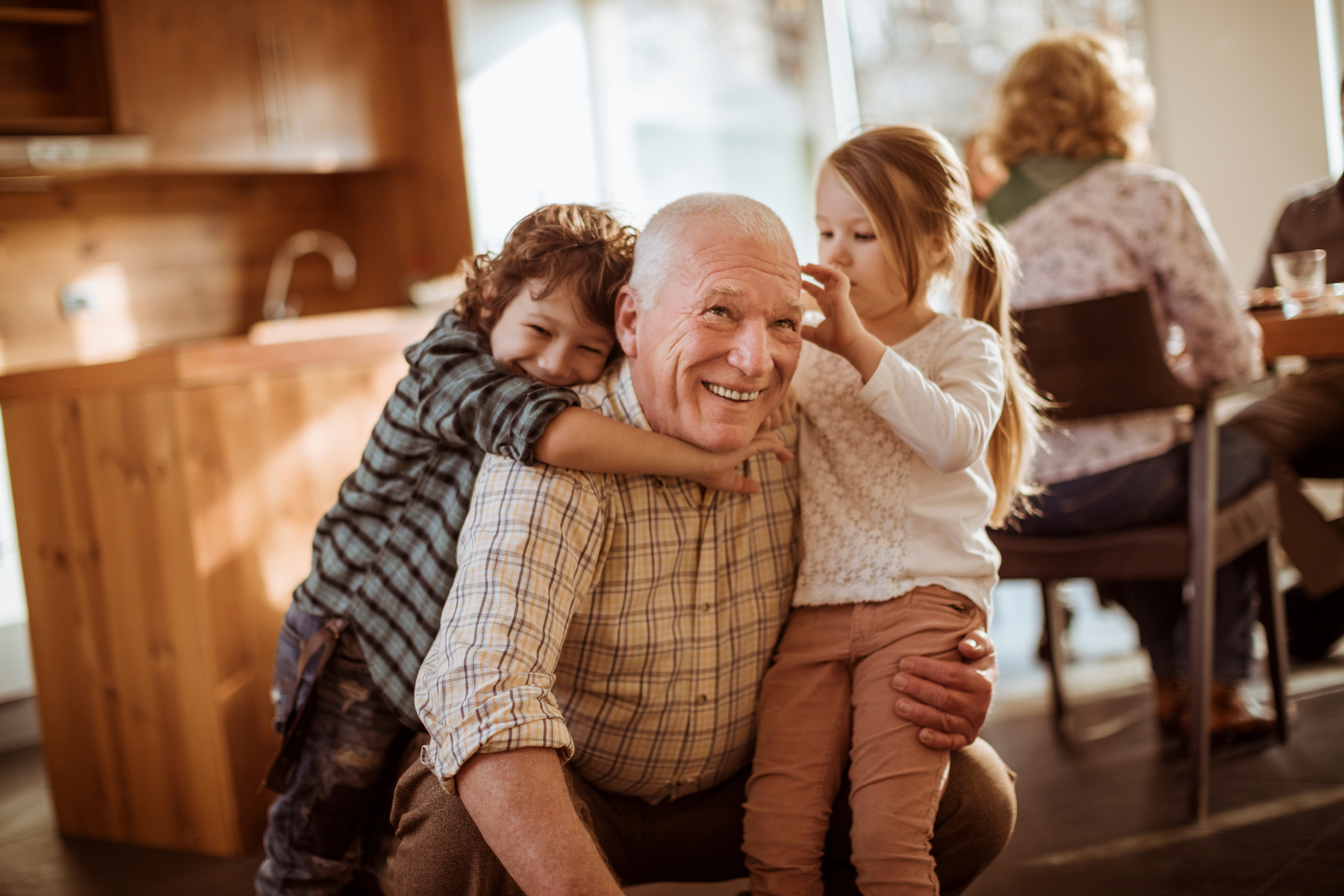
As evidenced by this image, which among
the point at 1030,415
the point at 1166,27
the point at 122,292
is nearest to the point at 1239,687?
A: the point at 1030,415

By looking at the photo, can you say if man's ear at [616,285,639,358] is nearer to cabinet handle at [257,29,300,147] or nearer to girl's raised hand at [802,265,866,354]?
girl's raised hand at [802,265,866,354]

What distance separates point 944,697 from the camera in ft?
4.32

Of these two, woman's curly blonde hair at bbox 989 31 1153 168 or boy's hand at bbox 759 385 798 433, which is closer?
boy's hand at bbox 759 385 798 433

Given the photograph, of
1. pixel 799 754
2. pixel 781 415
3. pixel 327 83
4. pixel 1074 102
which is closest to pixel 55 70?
pixel 327 83

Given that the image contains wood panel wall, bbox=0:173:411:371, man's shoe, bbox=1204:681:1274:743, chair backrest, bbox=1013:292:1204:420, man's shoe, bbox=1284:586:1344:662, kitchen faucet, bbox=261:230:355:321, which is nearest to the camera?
chair backrest, bbox=1013:292:1204:420

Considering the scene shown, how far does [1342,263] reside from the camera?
2693mm

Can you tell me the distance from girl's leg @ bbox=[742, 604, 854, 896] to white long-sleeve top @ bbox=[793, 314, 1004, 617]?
0.19ft

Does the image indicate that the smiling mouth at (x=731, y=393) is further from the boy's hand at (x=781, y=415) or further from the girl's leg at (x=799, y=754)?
the girl's leg at (x=799, y=754)

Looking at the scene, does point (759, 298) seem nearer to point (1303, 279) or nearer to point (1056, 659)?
point (1303, 279)

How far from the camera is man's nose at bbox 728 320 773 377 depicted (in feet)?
4.07

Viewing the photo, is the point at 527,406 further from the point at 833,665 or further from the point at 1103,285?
the point at 1103,285

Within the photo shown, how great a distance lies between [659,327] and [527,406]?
17 cm

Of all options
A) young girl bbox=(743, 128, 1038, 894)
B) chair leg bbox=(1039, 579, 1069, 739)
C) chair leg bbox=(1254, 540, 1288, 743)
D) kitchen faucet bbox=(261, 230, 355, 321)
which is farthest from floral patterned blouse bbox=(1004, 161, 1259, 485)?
kitchen faucet bbox=(261, 230, 355, 321)

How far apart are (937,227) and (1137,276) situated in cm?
108
